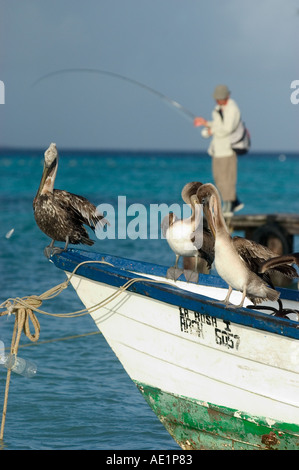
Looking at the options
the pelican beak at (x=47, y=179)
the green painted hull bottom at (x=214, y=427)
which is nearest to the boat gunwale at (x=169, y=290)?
the pelican beak at (x=47, y=179)

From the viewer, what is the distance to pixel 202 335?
658cm

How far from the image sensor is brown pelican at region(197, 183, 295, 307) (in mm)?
6203

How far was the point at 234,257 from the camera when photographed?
20.4ft

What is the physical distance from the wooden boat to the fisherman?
6.28 m

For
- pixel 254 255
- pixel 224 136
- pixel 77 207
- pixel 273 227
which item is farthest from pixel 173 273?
pixel 273 227

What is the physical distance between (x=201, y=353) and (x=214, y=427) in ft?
2.14

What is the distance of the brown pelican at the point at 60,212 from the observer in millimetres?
7184

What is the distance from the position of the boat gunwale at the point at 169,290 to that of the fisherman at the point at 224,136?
20.3 feet

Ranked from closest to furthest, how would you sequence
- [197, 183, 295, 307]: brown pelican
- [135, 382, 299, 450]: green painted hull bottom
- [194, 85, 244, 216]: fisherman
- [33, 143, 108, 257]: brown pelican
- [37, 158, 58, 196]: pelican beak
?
[197, 183, 295, 307]: brown pelican
[135, 382, 299, 450]: green painted hull bottom
[33, 143, 108, 257]: brown pelican
[37, 158, 58, 196]: pelican beak
[194, 85, 244, 216]: fisherman

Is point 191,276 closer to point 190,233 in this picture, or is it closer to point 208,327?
point 190,233

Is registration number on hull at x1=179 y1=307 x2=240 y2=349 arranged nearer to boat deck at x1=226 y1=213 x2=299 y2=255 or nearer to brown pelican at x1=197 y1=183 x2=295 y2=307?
brown pelican at x1=197 y1=183 x2=295 y2=307

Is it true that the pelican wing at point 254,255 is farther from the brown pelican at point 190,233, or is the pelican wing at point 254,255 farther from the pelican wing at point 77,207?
the pelican wing at point 77,207

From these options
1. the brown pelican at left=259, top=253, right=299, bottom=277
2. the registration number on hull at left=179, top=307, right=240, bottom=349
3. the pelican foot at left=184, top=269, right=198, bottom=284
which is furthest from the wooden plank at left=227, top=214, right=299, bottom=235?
the brown pelican at left=259, top=253, right=299, bottom=277

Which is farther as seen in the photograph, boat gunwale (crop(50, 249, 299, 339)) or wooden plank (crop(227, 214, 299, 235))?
wooden plank (crop(227, 214, 299, 235))
